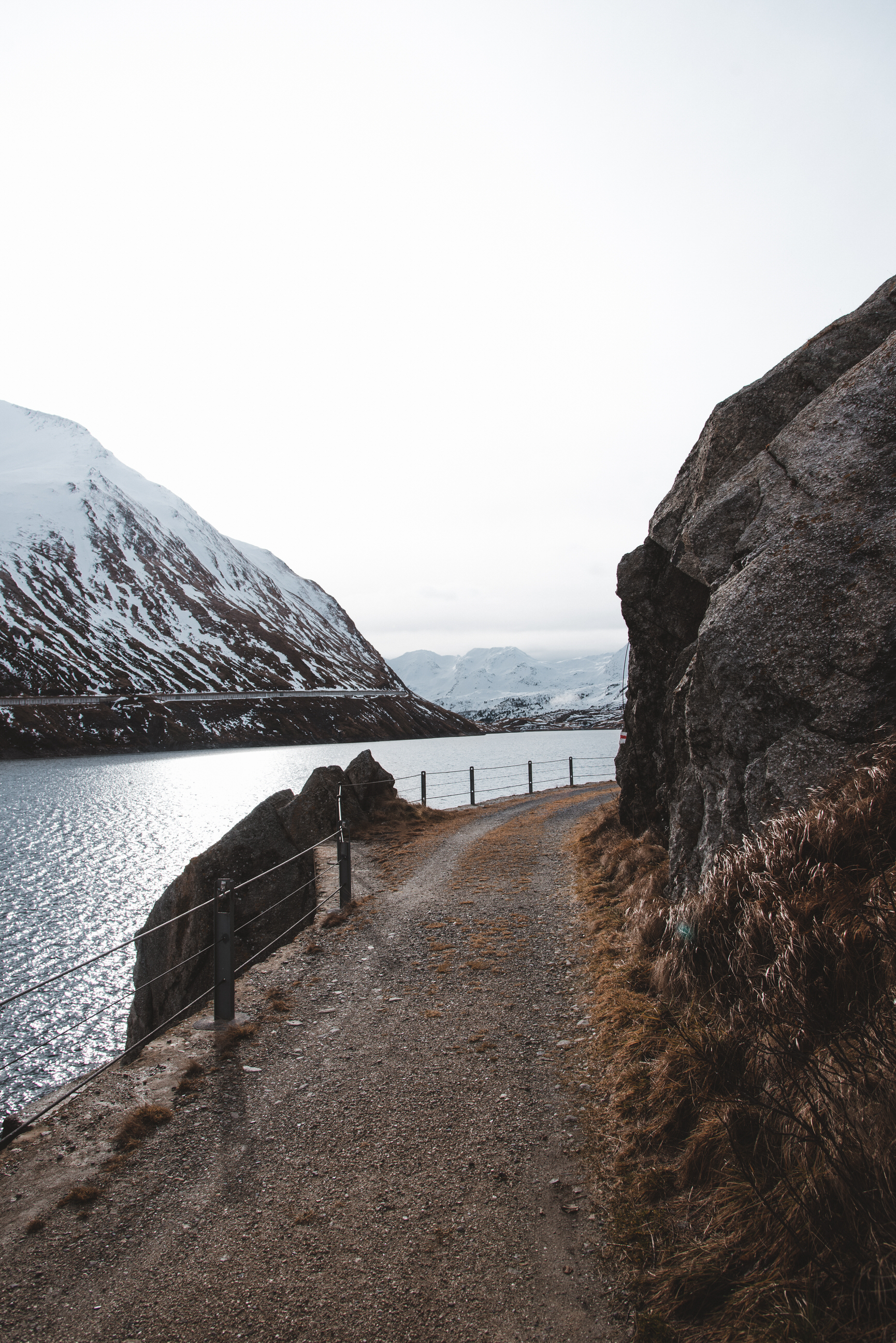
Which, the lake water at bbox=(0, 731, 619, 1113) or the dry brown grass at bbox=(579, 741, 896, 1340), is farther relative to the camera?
the lake water at bbox=(0, 731, 619, 1113)

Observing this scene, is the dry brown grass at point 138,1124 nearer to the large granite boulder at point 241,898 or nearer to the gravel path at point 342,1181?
the gravel path at point 342,1181

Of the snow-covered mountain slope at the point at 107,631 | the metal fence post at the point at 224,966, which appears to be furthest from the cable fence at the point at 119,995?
the snow-covered mountain slope at the point at 107,631

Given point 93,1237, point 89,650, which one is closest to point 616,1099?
point 93,1237

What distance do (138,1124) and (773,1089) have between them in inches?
178

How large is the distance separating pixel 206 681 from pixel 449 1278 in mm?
158114

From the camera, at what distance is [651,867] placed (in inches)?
381

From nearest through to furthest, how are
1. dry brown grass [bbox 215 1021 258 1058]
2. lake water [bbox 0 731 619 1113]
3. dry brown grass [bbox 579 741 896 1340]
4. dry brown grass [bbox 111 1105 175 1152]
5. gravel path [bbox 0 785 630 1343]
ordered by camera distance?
dry brown grass [bbox 579 741 896 1340], gravel path [bbox 0 785 630 1343], dry brown grass [bbox 111 1105 175 1152], dry brown grass [bbox 215 1021 258 1058], lake water [bbox 0 731 619 1113]

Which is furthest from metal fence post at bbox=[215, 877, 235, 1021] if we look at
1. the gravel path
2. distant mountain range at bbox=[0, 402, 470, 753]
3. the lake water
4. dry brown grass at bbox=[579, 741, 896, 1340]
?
distant mountain range at bbox=[0, 402, 470, 753]

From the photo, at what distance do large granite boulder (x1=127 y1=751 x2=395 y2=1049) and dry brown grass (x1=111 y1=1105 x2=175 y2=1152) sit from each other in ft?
16.6

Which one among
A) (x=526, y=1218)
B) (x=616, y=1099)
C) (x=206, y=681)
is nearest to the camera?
(x=526, y=1218)

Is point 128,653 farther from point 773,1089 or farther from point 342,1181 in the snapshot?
point 773,1089

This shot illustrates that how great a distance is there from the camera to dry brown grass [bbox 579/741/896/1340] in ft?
8.86

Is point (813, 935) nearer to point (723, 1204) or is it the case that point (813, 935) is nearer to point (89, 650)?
point (723, 1204)

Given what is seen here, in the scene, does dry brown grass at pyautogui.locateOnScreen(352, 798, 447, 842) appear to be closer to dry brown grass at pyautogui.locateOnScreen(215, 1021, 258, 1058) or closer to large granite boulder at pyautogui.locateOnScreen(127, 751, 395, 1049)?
large granite boulder at pyautogui.locateOnScreen(127, 751, 395, 1049)
